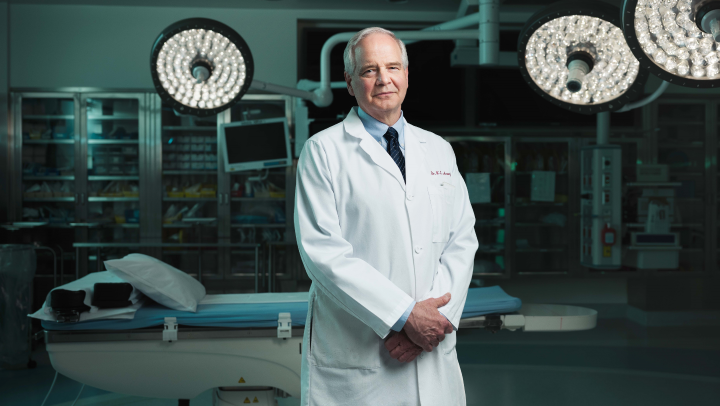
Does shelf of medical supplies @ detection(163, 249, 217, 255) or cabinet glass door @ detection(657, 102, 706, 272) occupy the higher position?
cabinet glass door @ detection(657, 102, 706, 272)

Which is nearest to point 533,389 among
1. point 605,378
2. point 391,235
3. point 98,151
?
point 605,378

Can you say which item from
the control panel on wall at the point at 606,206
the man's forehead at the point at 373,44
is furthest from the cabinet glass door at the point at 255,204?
the man's forehead at the point at 373,44

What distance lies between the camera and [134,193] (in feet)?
17.6

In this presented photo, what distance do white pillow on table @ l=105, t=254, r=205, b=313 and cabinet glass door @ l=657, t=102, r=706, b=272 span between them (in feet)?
16.6

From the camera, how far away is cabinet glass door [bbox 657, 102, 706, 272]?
18.1 feet

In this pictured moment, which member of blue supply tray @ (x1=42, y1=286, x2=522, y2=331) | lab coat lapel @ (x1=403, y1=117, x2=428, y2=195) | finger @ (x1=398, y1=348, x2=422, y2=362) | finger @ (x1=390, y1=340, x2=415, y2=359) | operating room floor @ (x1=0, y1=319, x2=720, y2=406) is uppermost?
lab coat lapel @ (x1=403, y1=117, x2=428, y2=195)

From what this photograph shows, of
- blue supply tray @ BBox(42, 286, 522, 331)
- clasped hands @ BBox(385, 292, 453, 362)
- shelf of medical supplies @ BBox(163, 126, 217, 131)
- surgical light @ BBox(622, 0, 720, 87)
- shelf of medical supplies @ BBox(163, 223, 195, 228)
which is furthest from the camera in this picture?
shelf of medical supplies @ BBox(163, 126, 217, 131)

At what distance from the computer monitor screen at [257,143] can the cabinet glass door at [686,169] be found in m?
3.94

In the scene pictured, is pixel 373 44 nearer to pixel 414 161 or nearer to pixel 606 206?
pixel 414 161

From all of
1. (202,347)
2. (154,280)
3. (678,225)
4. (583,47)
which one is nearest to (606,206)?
(678,225)

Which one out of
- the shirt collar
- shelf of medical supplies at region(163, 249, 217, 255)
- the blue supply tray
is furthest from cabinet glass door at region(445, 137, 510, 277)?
the shirt collar

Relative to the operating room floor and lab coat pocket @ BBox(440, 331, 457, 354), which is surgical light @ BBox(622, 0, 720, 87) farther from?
the operating room floor

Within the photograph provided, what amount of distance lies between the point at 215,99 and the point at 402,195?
42.3 inches

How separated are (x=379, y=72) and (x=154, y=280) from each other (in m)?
1.47
